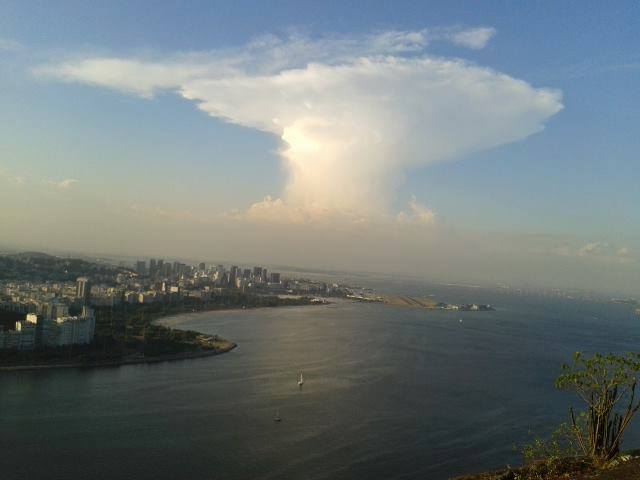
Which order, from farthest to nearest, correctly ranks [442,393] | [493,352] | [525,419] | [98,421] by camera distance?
[493,352], [442,393], [525,419], [98,421]

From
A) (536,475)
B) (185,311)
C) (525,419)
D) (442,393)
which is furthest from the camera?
(185,311)

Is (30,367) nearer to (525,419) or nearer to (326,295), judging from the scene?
(525,419)

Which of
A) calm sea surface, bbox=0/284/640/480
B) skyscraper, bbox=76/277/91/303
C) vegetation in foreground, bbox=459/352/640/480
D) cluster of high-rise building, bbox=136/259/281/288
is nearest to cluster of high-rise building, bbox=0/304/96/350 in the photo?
calm sea surface, bbox=0/284/640/480

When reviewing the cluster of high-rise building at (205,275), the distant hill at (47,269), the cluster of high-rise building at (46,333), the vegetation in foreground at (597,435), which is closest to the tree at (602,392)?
the vegetation in foreground at (597,435)

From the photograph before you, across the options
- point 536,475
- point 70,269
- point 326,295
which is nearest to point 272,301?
point 326,295

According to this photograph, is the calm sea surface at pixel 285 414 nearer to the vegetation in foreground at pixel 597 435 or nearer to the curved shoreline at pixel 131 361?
the curved shoreline at pixel 131 361

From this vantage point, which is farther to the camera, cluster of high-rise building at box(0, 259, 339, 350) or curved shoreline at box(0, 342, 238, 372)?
cluster of high-rise building at box(0, 259, 339, 350)

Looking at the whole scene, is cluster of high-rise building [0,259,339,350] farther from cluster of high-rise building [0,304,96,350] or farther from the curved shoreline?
the curved shoreline

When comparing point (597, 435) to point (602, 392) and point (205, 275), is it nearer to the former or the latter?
point (602, 392)
